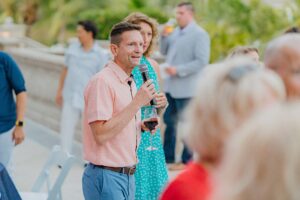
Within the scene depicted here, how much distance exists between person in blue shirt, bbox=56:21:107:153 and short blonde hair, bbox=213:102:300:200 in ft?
23.6

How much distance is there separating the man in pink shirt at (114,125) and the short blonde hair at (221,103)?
2.32 metres

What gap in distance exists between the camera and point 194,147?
8.15 feet

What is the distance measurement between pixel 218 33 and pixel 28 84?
4.10 m

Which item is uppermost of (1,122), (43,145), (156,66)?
(156,66)

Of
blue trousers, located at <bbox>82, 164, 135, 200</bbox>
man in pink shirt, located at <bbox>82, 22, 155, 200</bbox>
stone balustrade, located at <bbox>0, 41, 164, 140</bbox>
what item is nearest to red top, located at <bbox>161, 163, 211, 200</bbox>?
man in pink shirt, located at <bbox>82, 22, 155, 200</bbox>

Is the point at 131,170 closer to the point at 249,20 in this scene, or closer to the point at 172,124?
the point at 172,124

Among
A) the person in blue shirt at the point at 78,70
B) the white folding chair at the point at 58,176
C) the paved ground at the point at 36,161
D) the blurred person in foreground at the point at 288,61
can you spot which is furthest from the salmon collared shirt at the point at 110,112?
the person in blue shirt at the point at 78,70

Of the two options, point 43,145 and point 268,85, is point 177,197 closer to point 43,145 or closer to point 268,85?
point 268,85

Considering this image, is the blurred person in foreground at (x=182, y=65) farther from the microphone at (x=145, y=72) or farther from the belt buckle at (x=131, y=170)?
the belt buckle at (x=131, y=170)

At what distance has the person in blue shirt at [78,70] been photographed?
905 cm

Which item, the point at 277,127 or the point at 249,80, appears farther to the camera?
the point at 249,80

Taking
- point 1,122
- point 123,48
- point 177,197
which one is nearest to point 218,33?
point 1,122

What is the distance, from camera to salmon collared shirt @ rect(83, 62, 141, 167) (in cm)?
488

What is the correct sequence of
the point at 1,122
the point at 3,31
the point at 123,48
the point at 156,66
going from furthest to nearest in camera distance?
the point at 3,31, the point at 1,122, the point at 156,66, the point at 123,48
